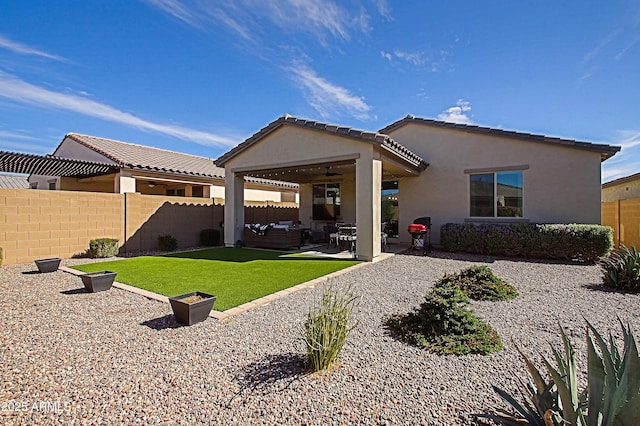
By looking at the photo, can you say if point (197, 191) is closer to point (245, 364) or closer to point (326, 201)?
point (326, 201)

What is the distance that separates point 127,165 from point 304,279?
1229cm

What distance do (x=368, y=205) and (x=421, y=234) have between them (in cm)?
353

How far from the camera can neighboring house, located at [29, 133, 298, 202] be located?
15.7 metres

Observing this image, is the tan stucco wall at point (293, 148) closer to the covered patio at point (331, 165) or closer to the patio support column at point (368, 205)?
the covered patio at point (331, 165)

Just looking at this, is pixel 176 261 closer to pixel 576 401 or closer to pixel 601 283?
pixel 576 401

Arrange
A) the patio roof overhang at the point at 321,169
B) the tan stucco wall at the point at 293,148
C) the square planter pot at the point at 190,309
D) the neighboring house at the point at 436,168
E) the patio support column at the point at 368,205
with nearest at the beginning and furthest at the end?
the square planter pot at the point at 190,309 → the patio support column at the point at 368,205 → the neighboring house at the point at 436,168 → the tan stucco wall at the point at 293,148 → the patio roof overhang at the point at 321,169

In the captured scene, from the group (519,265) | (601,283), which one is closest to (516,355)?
(601,283)

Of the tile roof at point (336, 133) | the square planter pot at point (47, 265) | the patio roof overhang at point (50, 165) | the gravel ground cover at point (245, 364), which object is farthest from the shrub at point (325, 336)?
the patio roof overhang at point (50, 165)

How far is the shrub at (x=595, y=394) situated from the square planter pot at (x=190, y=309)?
13.1 ft

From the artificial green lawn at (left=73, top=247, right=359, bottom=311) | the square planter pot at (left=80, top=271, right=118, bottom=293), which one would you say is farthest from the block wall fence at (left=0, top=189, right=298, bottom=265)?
the square planter pot at (left=80, top=271, right=118, bottom=293)

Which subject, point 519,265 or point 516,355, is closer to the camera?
point 516,355

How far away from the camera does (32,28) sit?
8.57 m

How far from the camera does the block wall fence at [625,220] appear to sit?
39.9ft

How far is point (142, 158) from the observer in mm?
17484
